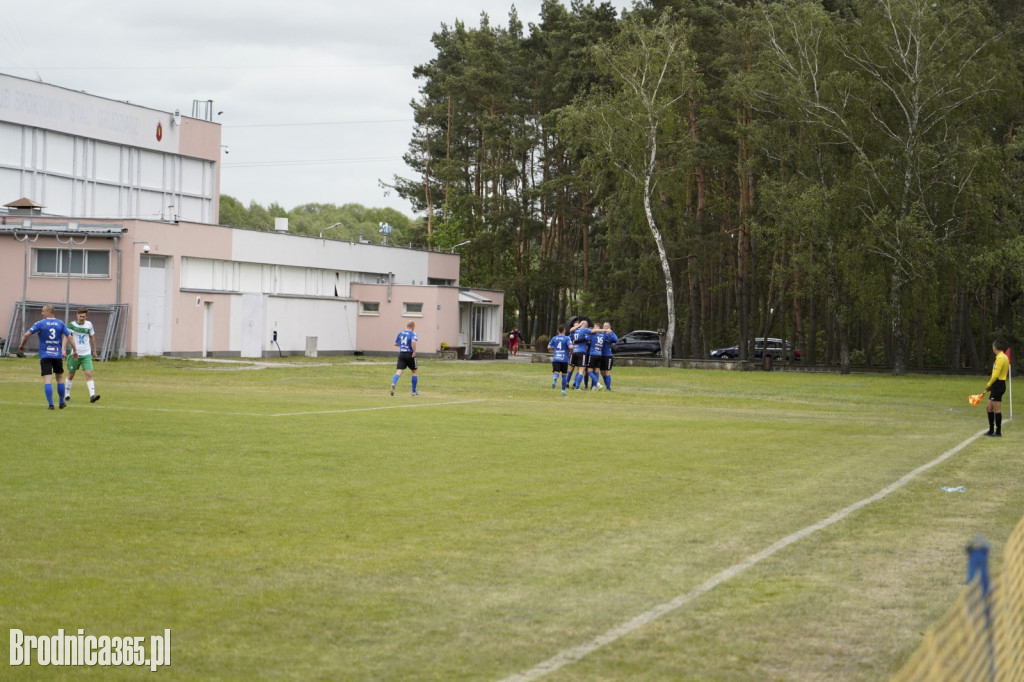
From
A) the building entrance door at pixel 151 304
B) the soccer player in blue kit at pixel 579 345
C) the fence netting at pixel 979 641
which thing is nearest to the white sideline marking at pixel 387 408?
the soccer player in blue kit at pixel 579 345

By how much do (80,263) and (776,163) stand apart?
33.2 m

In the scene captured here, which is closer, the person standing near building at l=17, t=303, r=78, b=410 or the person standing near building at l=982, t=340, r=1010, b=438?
the person standing near building at l=982, t=340, r=1010, b=438

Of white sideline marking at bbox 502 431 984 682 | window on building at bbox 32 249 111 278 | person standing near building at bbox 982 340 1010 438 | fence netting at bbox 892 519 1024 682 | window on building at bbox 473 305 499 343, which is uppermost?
window on building at bbox 32 249 111 278

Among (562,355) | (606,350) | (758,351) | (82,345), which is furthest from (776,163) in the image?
(82,345)

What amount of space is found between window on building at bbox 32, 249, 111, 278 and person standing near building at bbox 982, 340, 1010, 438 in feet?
123

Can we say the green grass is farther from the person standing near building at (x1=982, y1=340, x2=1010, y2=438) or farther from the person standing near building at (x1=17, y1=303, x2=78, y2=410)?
the person standing near building at (x1=982, y1=340, x2=1010, y2=438)

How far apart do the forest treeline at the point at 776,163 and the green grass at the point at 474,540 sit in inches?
948

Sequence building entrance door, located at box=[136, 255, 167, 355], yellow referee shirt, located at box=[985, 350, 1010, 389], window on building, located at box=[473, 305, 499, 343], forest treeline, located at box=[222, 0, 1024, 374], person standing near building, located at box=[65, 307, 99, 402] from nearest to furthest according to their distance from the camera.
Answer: yellow referee shirt, located at box=[985, 350, 1010, 389]
person standing near building, located at box=[65, 307, 99, 402]
building entrance door, located at box=[136, 255, 167, 355]
forest treeline, located at box=[222, 0, 1024, 374]
window on building, located at box=[473, 305, 499, 343]

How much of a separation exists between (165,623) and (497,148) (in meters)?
76.4

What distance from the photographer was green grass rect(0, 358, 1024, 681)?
6.84 metres

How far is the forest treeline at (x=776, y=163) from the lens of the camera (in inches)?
2003

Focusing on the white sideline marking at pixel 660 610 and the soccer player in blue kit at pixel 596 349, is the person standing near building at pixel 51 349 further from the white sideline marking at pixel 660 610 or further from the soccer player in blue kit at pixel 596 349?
the soccer player in blue kit at pixel 596 349

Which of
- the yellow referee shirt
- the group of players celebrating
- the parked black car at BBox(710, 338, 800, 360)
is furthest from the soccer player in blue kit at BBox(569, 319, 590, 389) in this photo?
the parked black car at BBox(710, 338, 800, 360)

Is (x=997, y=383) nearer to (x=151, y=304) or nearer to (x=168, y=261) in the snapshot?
(x=151, y=304)
